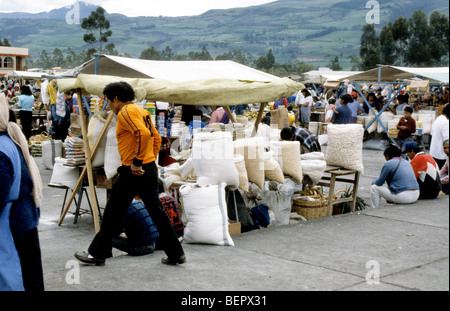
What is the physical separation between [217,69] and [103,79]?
98.7 inches

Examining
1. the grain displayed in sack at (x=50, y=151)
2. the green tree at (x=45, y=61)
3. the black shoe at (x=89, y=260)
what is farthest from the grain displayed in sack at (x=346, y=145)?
the green tree at (x=45, y=61)

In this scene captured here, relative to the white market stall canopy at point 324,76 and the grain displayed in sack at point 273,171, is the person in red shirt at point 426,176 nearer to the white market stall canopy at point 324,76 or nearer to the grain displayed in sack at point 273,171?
the grain displayed in sack at point 273,171

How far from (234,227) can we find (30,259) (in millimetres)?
3330

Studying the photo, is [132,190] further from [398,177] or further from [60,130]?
[60,130]

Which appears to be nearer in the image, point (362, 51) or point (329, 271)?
point (329, 271)

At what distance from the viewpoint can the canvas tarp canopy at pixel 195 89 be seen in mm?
6719

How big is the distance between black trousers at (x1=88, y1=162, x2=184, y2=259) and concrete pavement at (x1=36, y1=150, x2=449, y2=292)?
21 centimetres

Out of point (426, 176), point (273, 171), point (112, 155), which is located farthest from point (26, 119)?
point (426, 176)

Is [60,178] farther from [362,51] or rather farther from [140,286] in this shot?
[362,51]

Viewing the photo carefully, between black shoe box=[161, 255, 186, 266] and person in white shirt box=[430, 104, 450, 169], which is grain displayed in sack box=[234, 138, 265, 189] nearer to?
black shoe box=[161, 255, 186, 266]

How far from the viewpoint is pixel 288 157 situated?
755 cm

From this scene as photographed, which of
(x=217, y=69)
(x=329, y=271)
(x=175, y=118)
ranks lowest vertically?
(x=329, y=271)

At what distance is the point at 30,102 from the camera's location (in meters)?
17.2

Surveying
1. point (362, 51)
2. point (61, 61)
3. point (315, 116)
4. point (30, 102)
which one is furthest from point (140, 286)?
point (61, 61)
